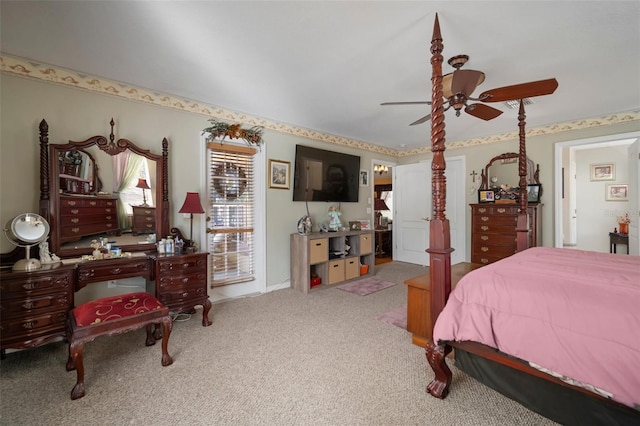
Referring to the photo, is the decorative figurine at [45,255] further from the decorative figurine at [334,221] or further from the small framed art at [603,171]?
the small framed art at [603,171]

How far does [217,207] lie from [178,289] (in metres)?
1.17

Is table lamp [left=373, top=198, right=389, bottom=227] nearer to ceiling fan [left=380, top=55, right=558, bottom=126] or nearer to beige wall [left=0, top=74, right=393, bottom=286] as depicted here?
beige wall [left=0, top=74, right=393, bottom=286]

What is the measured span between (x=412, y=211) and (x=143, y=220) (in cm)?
469

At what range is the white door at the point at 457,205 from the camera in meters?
5.06

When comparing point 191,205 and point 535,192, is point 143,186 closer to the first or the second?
point 191,205

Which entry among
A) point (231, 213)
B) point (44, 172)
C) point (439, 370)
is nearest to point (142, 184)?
point (44, 172)

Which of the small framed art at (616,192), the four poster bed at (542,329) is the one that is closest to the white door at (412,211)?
the four poster bed at (542,329)

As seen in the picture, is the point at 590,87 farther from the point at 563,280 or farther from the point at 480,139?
the point at 563,280

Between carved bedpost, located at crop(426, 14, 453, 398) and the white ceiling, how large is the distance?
0.50 metres

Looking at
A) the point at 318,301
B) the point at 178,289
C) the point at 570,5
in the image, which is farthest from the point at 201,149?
the point at 570,5

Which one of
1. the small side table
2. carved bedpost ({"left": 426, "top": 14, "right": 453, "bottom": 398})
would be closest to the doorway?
the small side table

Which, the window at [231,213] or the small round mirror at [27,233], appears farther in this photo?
the window at [231,213]

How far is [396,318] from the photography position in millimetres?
2883

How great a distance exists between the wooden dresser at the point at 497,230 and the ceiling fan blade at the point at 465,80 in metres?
2.55
